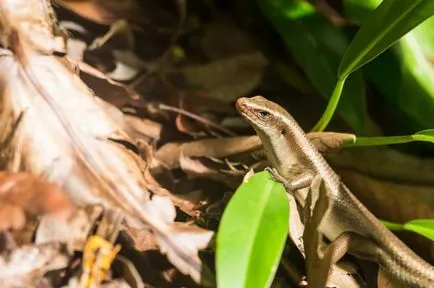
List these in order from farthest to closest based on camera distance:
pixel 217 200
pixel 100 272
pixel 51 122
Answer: pixel 217 200 < pixel 51 122 < pixel 100 272

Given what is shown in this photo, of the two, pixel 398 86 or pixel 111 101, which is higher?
pixel 398 86

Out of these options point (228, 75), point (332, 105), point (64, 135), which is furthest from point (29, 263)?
point (228, 75)

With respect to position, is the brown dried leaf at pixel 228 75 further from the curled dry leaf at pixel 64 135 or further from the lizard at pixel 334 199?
the curled dry leaf at pixel 64 135

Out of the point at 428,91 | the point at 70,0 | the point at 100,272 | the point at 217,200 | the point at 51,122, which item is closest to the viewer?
the point at 100,272

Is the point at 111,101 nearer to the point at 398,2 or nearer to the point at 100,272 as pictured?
the point at 100,272

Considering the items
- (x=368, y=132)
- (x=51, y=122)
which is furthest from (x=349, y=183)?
(x=51, y=122)

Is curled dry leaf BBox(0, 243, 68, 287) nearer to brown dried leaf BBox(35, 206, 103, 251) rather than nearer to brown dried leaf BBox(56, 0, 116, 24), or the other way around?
brown dried leaf BBox(35, 206, 103, 251)
